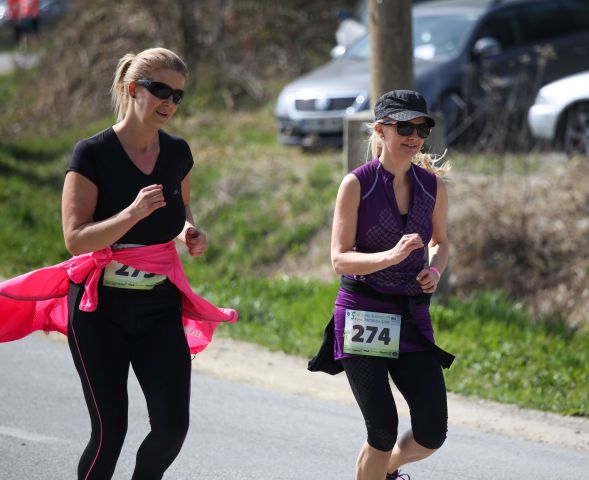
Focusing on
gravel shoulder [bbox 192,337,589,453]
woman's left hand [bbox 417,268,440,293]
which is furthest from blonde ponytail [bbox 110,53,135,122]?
gravel shoulder [bbox 192,337,589,453]

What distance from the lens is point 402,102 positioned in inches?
160

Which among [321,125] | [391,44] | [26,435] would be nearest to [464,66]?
[321,125]

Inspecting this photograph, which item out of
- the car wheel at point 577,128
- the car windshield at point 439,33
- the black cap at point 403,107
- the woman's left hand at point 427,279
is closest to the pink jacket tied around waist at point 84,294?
the woman's left hand at point 427,279

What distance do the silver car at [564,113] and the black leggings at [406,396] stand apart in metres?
7.41

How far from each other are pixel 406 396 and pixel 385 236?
0.64 meters

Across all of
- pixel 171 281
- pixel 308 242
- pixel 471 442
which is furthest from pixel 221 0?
pixel 171 281

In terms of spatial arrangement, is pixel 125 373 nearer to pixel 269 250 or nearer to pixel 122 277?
pixel 122 277

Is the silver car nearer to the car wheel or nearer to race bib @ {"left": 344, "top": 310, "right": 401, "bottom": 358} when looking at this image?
the car wheel

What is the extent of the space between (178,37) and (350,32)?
13.1 ft

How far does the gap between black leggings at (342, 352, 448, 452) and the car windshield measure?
29.6ft

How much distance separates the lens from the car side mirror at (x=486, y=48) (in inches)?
486

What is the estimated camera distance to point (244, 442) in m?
5.74

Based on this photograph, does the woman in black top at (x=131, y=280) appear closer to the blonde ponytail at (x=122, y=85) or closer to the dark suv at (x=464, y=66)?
the blonde ponytail at (x=122, y=85)

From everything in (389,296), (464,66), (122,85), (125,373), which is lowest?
(464,66)
